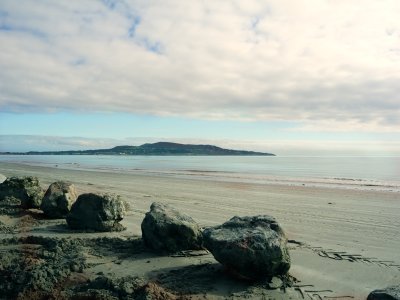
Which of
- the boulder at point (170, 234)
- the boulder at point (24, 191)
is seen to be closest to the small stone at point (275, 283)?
the boulder at point (170, 234)

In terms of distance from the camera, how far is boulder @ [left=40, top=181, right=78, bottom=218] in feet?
39.9

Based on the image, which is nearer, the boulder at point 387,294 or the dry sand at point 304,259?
the boulder at point 387,294

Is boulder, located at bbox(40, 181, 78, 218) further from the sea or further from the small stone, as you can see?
the sea

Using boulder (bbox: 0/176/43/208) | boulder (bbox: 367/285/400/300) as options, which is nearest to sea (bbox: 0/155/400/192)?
boulder (bbox: 0/176/43/208)

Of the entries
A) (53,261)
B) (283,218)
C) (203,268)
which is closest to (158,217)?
(203,268)

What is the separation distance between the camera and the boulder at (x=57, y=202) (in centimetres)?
1216

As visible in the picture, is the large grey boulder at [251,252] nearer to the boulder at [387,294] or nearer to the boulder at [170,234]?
the boulder at [170,234]

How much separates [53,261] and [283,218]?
844 cm

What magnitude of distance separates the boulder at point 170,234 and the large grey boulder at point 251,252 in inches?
51.3

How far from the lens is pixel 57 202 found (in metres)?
12.3

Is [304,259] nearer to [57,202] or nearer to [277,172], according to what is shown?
[57,202]

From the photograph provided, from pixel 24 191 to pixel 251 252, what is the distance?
9.73m

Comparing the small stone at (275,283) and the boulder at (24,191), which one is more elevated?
the boulder at (24,191)

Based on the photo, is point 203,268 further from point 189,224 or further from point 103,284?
point 103,284
